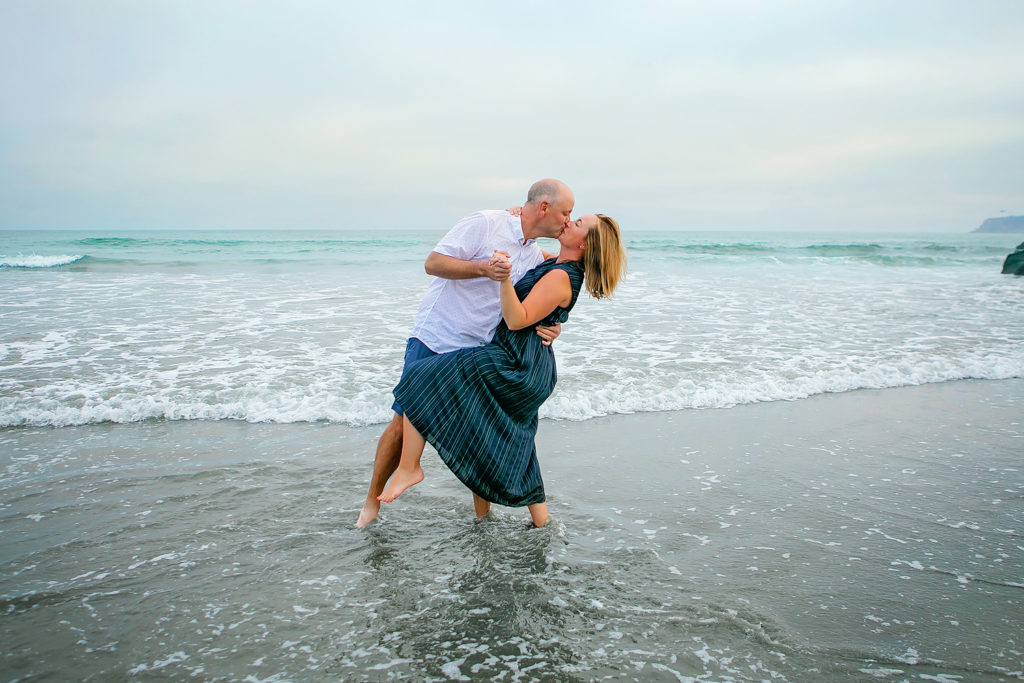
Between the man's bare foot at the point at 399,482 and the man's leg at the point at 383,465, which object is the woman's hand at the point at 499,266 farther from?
the man's bare foot at the point at 399,482

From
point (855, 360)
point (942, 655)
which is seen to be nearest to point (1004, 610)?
point (942, 655)

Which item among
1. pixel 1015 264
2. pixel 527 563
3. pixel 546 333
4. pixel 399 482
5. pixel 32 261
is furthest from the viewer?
pixel 32 261

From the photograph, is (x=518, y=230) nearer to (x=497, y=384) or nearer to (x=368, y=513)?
(x=497, y=384)

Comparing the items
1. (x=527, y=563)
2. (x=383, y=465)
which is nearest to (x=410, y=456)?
(x=383, y=465)

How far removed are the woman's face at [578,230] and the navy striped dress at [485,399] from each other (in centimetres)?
12

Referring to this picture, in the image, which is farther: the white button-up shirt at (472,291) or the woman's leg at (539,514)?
the woman's leg at (539,514)

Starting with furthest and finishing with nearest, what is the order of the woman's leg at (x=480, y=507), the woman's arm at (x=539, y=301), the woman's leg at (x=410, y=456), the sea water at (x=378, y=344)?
the sea water at (x=378, y=344) → the woman's leg at (x=480, y=507) → the woman's leg at (x=410, y=456) → the woman's arm at (x=539, y=301)

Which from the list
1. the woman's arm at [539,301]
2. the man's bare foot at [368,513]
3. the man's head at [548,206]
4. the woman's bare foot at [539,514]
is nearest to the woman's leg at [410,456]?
the man's bare foot at [368,513]

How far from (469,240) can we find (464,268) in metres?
0.22

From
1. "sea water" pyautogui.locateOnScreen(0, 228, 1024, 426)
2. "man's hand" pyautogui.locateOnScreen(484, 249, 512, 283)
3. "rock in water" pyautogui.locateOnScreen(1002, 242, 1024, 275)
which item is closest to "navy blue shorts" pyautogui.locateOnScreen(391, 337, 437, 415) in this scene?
"man's hand" pyautogui.locateOnScreen(484, 249, 512, 283)

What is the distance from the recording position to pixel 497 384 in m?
3.59

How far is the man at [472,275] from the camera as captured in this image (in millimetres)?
3396

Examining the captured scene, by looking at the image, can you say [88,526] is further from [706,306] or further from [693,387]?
[706,306]

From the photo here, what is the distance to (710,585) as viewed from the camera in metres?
3.23
